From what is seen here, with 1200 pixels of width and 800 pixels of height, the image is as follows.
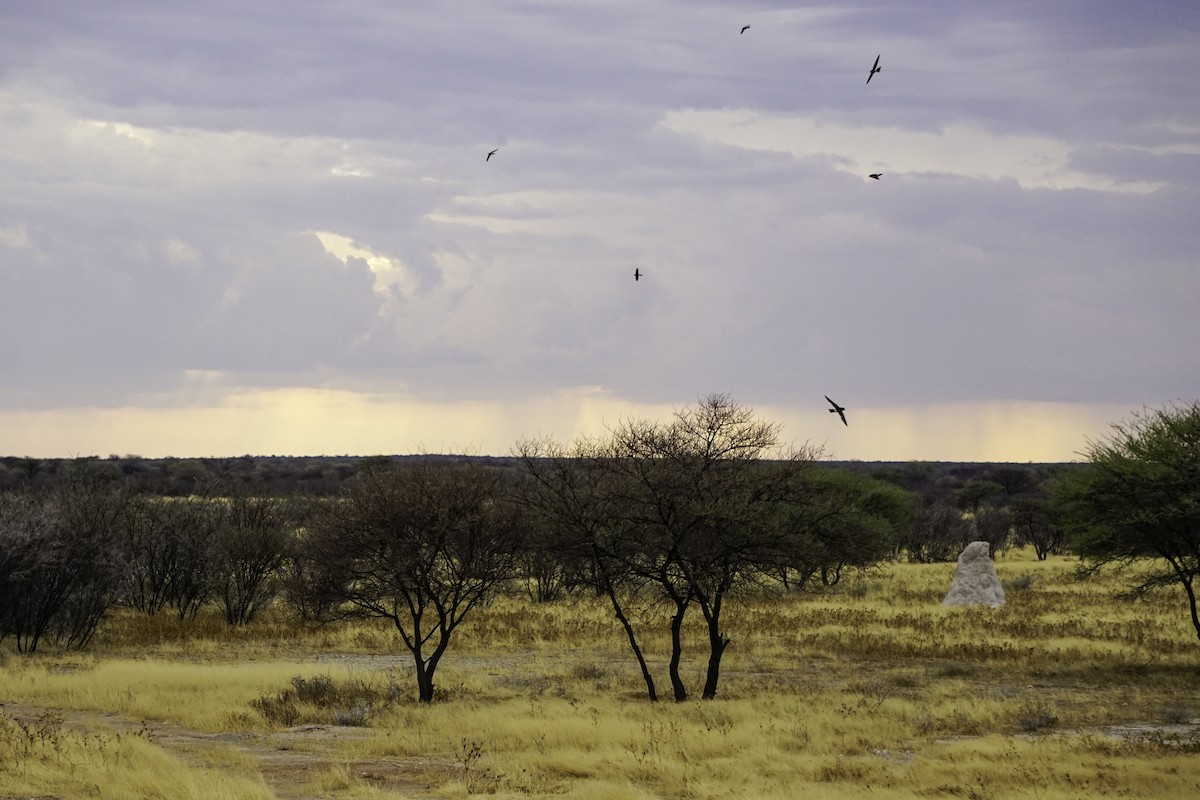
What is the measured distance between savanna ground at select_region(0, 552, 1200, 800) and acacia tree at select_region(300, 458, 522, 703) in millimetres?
2280

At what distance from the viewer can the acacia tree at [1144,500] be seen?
28.0 meters

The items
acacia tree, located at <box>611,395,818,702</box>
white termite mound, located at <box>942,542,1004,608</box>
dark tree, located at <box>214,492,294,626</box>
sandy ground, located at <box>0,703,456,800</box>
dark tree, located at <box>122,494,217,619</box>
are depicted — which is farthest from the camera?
dark tree, located at <box>122,494,217,619</box>

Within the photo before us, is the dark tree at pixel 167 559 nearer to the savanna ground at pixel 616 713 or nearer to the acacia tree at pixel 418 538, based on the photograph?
the savanna ground at pixel 616 713

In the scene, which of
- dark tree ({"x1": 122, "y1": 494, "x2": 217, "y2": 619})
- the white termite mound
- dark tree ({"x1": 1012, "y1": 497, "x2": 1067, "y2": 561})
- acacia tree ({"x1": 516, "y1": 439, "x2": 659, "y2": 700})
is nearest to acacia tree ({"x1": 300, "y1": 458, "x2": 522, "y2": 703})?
acacia tree ({"x1": 516, "y1": 439, "x2": 659, "y2": 700})

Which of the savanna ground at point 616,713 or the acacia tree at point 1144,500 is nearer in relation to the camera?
the savanna ground at point 616,713

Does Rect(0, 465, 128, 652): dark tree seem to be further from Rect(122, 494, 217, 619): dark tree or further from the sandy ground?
the sandy ground

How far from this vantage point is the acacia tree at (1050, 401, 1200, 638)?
28.0 meters

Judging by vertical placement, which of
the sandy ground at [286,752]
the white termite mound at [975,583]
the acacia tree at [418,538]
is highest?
the acacia tree at [418,538]

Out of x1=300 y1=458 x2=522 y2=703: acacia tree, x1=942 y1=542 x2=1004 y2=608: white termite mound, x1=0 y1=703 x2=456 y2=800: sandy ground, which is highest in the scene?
x1=300 y1=458 x2=522 y2=703: acacia tree

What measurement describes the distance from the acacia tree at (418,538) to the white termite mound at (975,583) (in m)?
22.7

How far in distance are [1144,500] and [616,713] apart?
1554cm

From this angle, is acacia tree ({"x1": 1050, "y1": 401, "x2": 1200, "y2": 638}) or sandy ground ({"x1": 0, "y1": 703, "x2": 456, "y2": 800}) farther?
acacia tree ({"x1": 1050, "y1": 401, "x2": 1200, "y2": 638})

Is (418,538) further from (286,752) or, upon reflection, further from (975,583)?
(975,583)

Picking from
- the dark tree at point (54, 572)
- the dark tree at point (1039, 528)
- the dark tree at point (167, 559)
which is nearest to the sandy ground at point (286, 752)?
the dark tree at point (54, 572)
